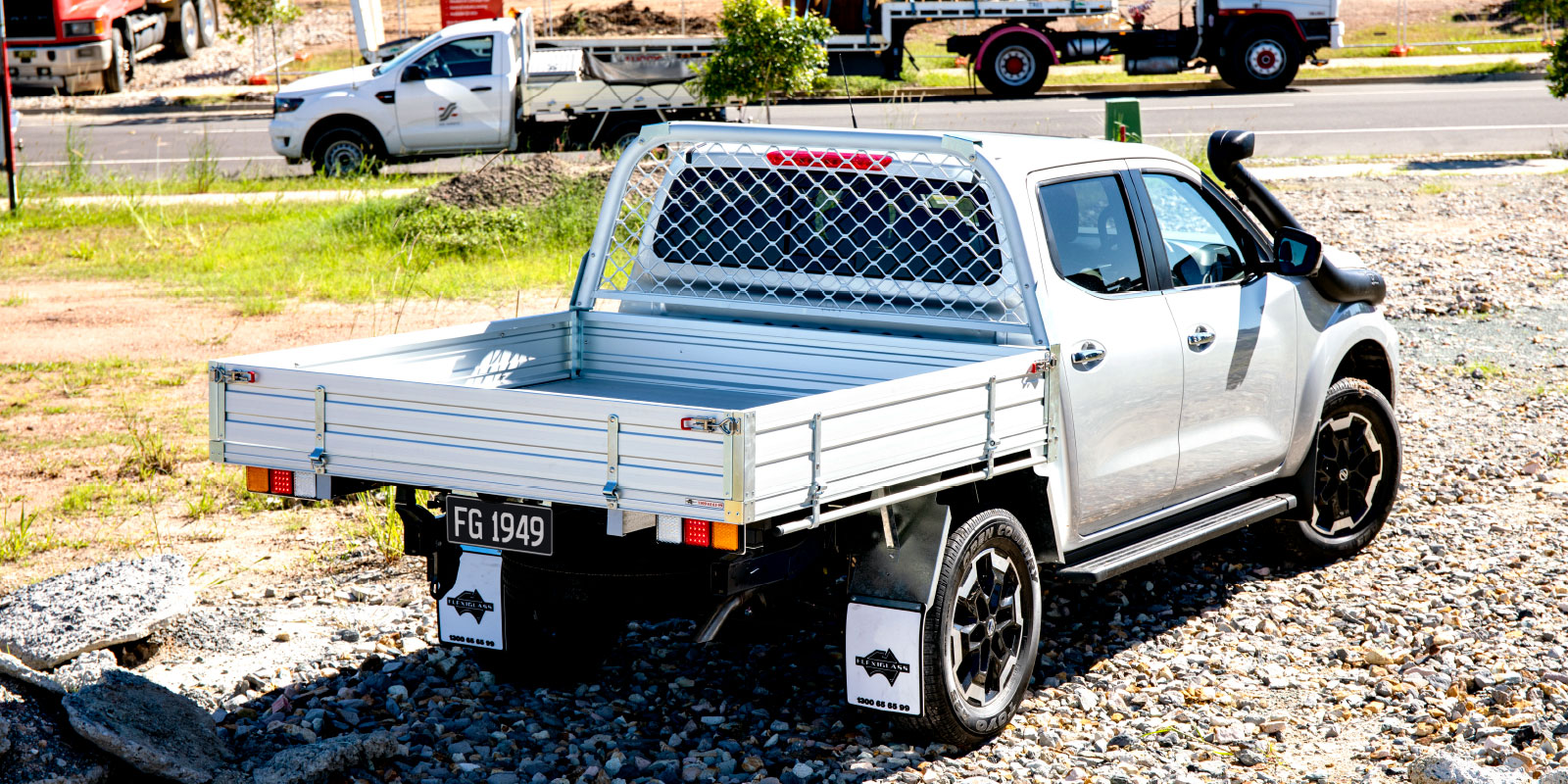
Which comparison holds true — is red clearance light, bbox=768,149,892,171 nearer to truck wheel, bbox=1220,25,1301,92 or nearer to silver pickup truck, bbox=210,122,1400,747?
silver pickup truck, bbox=210,122,1400,747

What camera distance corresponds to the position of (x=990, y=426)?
4.46 meters

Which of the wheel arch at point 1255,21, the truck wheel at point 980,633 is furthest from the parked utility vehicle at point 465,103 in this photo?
the truck wheel at point 980,633

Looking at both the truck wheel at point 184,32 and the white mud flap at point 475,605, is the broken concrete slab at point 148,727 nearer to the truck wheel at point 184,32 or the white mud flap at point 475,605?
the white mud flap at point 475,605

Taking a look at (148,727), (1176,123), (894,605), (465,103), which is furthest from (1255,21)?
(148,727)

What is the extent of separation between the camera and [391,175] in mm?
17984

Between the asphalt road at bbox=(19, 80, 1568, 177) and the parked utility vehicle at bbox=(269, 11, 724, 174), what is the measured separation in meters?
0.82

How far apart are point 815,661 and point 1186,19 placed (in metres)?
31.2

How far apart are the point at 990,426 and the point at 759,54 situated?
13.2m

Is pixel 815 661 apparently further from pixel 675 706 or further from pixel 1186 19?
pixel 1186 19

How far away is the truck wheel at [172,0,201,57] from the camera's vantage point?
31.7 meters

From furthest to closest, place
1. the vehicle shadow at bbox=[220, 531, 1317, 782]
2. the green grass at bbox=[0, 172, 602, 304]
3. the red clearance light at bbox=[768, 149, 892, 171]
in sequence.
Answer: the green grass at bbox=[0, 172, 602, 304] → the red clearance light at bbox=[768, 149, 892, 171] → the vehicle shadow at bbox=[220, 531, 1317, 782]

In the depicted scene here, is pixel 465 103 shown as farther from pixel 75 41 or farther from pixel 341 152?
pixel 75 41

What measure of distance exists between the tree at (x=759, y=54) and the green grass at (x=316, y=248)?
297cm

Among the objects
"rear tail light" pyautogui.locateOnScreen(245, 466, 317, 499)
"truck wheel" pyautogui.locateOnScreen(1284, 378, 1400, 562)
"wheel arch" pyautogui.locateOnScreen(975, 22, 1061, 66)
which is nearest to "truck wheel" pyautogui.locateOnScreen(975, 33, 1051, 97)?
"wheel arch" pyautogui.locateOnScreen(975, 22, 1061, 66)
